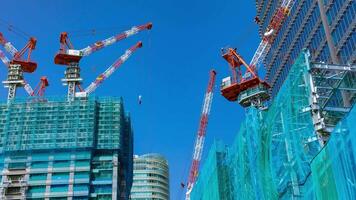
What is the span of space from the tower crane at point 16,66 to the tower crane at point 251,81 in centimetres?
5323

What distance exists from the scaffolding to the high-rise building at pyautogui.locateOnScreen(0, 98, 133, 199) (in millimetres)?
55846

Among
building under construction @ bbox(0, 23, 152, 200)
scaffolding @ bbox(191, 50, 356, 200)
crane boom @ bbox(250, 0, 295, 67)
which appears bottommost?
scaffolding @ bbox(191, 50, 356, 200)

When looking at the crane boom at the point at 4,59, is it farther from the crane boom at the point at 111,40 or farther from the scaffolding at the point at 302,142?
the scaffolding at the point at 302,142

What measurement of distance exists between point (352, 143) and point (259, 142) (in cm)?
2692

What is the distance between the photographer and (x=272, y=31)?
110 m

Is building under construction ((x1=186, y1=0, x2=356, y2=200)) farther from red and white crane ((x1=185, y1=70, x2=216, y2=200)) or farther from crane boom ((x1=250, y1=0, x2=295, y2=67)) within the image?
red and white crane ((x1=185, y1=70, x2=216, y2=200))

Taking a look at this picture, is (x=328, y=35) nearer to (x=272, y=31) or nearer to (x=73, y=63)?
(x=272, y=31)

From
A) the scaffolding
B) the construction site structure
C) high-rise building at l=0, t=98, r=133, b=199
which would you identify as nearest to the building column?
the scaffolding

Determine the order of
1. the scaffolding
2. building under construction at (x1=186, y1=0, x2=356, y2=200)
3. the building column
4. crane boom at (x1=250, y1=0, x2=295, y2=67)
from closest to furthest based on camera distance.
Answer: the scaffolding, building under construction at (x1=186, y1=0, x2=356, y2=200), the building column, crane boom at (x1=250, y1=0, x2=295, y2=67)

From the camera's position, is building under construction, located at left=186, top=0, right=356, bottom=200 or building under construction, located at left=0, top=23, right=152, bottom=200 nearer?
building under construction, located at left=186, top=0, right=356, bottom=200

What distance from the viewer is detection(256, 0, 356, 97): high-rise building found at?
251 feet

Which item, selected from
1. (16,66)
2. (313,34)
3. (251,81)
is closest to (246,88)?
(251,81)

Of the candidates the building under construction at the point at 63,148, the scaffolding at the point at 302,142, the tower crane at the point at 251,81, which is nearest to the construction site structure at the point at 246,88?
the tower crane at the point at 251,81

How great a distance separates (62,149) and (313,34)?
203ft
